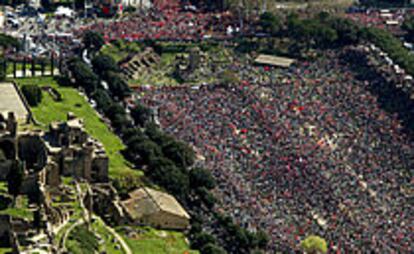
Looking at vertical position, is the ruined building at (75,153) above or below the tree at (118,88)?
above

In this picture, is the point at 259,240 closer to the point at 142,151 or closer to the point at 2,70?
the point at 142,151

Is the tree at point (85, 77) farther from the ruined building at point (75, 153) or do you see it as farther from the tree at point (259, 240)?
the tree at point (259, 240)

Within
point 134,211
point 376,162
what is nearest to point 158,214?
point 134,211

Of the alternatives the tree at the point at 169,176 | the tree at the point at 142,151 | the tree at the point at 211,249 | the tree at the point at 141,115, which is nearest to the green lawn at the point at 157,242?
the tree at the point at 211,249

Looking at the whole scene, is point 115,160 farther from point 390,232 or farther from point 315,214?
point 390,232

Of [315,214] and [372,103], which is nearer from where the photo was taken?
[315,214]

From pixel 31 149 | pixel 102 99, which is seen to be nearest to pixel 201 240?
pixel 31 149
